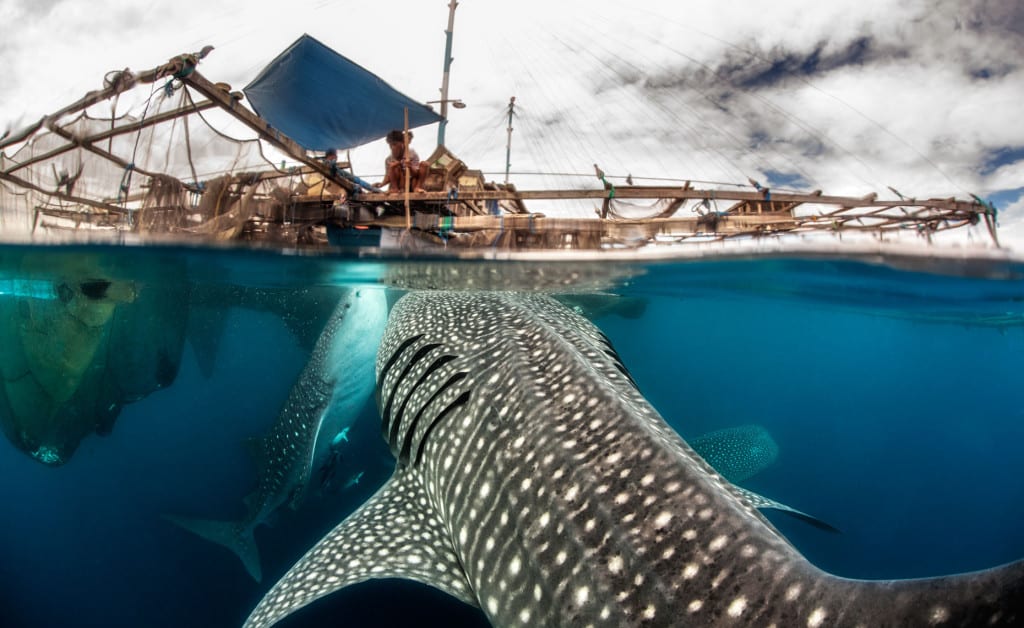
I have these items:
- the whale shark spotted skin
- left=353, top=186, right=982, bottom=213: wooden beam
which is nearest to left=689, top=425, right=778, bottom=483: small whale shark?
left=353, top=186, right=982, bottom=213: wooden beam

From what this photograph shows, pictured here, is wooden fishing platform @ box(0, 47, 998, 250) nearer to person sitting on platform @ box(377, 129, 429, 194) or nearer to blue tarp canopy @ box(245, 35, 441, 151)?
person sitting on platform @ box(377, 129, 429, 194)

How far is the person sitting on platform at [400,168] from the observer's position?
25.8ft

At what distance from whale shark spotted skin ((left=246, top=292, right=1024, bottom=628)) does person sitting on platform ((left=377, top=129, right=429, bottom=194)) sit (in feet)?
16.4

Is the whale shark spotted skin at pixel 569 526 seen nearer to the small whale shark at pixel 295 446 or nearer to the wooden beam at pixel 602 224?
the small whale shark at pixel 295 446

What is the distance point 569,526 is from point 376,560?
4.15 ft

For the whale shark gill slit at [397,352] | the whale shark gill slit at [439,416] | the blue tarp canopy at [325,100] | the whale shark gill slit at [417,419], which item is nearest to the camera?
the whale shark gill slit at [439,416]

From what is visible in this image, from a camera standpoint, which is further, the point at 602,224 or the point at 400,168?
the point at 400,168

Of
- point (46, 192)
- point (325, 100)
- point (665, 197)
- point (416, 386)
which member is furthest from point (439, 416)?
point (325, 100)

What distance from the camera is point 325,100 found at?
37.9 feet

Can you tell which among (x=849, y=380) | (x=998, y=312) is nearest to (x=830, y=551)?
(x=998, y=312)

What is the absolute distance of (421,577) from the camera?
2418mm

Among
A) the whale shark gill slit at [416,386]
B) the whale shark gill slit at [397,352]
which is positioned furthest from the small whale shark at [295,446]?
the whale shark gill slit at [416,386]

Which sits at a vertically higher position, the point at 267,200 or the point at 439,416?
the point at 267,200

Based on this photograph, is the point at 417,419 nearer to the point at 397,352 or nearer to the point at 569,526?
the point at 397,352
